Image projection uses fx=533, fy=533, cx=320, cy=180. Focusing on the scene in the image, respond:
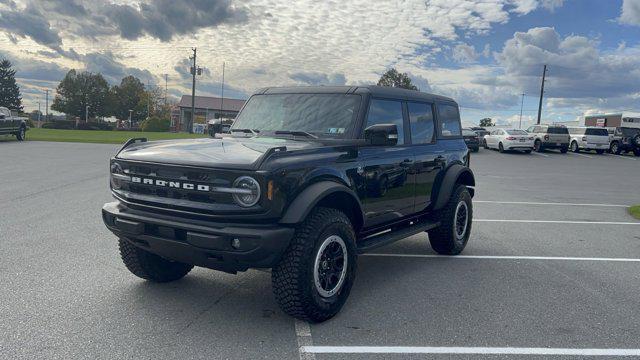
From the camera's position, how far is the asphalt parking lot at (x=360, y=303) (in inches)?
148

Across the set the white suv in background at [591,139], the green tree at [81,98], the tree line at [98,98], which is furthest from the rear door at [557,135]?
the green tree at [81,98]

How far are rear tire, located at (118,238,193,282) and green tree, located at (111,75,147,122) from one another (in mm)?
104552

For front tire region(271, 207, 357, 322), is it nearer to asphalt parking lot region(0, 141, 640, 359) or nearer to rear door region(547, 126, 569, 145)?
asphalt parking lot region(0, 141, 640, 359)

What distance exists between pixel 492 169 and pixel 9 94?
10330 cm

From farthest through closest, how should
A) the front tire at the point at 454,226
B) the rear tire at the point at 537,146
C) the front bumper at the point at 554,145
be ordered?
1. the rear tire at the point at 537,146
2. the front bumper at the point at 554,145
3. the front tire at the point at 454,226

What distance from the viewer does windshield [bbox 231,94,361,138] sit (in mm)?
5051

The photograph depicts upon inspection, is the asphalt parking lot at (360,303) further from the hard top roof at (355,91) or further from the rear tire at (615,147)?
the rear tire at (615,147)

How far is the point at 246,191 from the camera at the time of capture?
3.80 meters

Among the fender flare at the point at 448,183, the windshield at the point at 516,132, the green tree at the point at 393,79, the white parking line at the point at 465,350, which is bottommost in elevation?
the white parking line at the point at 465,350

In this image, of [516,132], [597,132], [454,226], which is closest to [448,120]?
[454,226]

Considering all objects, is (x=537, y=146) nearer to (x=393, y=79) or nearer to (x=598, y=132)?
(x=598, y=132)

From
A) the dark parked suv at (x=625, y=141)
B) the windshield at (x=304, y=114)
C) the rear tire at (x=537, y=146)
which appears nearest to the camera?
the windshield at (x=304, y=114)

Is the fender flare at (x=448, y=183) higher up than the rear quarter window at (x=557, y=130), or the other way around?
the rear quarter window at (x=557, y=130)

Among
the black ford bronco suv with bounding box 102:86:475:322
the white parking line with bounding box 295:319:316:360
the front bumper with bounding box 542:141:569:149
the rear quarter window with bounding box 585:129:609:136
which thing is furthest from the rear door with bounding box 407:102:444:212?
the rear quarter window with bounding box 585:129:609:136
